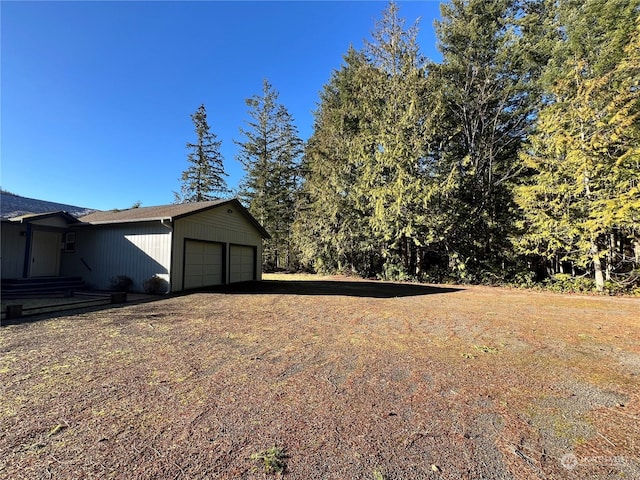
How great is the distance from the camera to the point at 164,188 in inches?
1224

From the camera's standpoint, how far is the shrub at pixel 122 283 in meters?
11.5

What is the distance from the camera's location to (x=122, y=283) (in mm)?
11492

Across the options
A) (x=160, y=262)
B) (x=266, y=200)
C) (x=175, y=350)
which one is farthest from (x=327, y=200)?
(x=175, y=350)

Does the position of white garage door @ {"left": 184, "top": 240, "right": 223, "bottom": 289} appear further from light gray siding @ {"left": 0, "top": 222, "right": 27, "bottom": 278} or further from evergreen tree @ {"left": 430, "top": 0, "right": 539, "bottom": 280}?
evergreen tree @ {"left": 430, "top": 0, "right": 539, "bottom": 280}

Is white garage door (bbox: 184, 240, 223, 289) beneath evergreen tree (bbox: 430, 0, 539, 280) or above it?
beneath

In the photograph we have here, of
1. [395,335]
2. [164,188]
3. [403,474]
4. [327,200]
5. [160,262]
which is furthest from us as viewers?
[164,188]

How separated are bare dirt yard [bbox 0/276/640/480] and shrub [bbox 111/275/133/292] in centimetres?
573

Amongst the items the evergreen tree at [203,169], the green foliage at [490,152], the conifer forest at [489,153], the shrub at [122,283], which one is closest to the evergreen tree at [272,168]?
the evergreen tree at [203,169]

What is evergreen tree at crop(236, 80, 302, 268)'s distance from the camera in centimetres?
2573

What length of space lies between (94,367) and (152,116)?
63.2 feet

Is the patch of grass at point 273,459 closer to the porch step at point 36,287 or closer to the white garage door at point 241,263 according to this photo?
the porch step at point 36,287

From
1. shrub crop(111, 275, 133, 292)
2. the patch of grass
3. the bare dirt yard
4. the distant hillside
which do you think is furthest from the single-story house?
the patch of grass

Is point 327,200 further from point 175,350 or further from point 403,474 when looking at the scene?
point 403,474

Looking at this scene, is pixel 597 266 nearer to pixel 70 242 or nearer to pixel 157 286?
pixel 157 286
